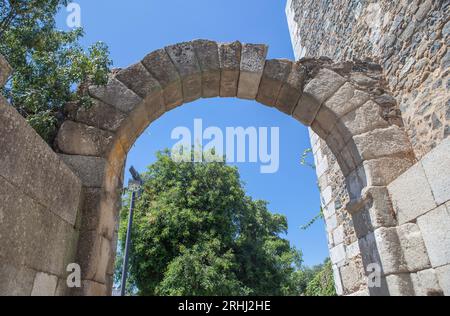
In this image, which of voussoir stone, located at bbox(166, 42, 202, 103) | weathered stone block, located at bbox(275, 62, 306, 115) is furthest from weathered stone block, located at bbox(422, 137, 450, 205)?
voussoir stone, located at bbox(166, 42, 202, 103)

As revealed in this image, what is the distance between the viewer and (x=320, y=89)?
334 cm

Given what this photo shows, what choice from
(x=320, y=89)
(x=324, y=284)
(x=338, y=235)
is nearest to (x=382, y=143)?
(x=320, y=89)

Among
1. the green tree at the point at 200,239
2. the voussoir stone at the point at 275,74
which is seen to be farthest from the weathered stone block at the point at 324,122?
the green tree at the point at 200,239

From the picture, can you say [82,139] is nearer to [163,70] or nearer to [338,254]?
[163,70]

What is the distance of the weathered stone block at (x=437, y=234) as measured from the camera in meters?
2.27

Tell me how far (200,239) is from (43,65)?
7977mm

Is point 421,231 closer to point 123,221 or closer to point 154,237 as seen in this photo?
point 154,237

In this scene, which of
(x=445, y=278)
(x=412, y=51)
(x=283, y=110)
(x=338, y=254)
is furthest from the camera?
(x=338, y=254)

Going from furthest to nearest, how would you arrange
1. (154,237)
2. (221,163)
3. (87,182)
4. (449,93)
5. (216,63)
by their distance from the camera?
1. (221,163)
2. (154,237)
3. (216,63)
4. (87,182)
5. (449,93)

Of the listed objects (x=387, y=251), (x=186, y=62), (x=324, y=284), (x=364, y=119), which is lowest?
(x=387, y=251)

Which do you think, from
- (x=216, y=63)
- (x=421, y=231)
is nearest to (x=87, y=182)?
(x=216, y=63)

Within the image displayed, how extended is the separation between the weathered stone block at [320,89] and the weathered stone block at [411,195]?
3.61 feet

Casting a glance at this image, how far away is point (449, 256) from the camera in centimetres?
224
